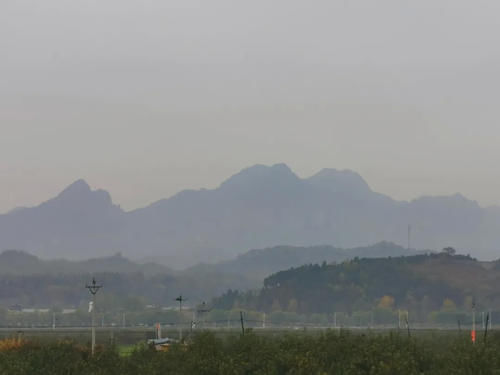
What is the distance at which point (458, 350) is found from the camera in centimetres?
8800

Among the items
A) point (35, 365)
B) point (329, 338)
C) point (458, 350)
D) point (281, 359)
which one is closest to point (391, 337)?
point (329, 338)

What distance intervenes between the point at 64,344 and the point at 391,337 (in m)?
44.9

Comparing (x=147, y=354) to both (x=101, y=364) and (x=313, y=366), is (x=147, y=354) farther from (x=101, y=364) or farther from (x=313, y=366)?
(x=313, y=366)

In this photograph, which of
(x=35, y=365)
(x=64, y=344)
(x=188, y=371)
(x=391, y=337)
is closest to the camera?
(x=188, y=371)

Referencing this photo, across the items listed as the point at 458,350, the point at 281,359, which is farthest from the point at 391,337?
the point at 281,359

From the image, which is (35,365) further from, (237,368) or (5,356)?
(237,368)

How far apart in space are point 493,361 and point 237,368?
1012 inches

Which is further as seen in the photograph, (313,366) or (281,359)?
(281,359)

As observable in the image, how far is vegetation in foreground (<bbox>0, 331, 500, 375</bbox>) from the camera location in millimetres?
78500

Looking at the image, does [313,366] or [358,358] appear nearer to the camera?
[313,366]

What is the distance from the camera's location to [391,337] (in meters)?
103

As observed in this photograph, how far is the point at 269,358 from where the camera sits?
90.6 m

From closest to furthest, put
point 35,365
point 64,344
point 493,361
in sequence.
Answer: point 493,361 < point 35,365 < point 64,344

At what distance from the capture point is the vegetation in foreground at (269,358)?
78500 millimetres
